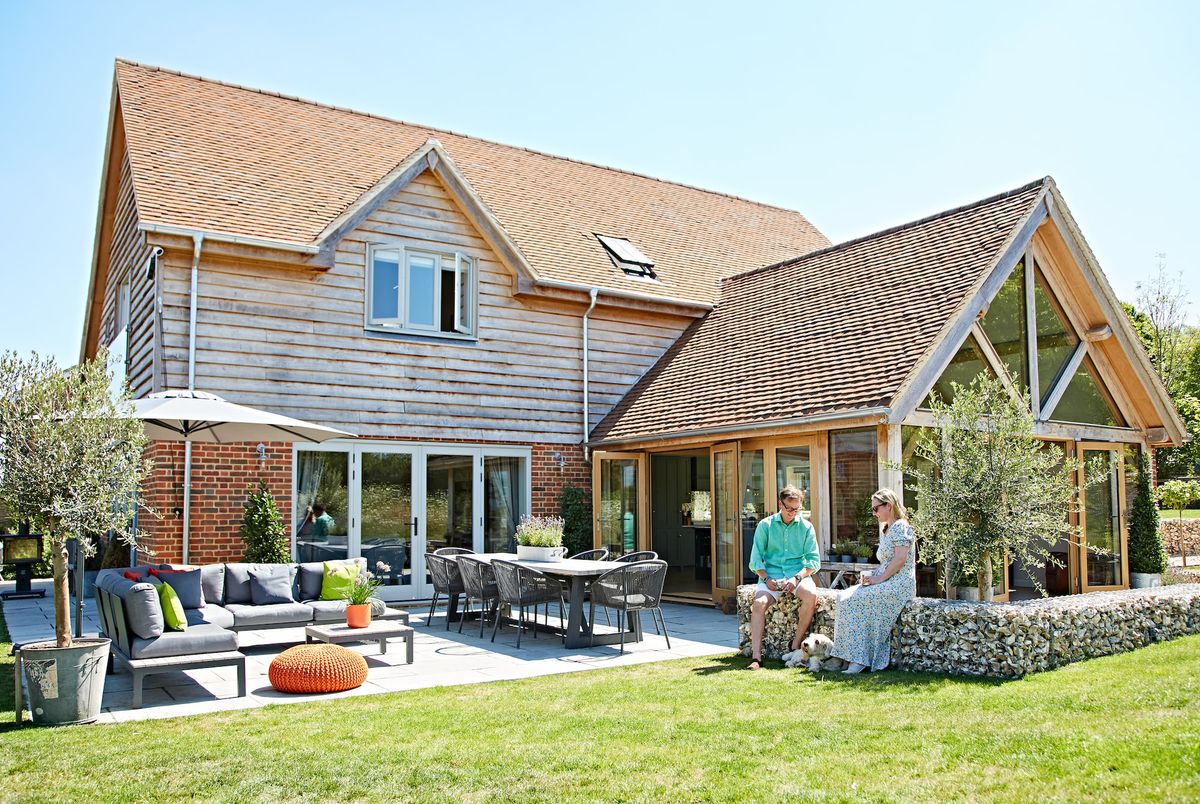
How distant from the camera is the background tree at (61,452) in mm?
6832

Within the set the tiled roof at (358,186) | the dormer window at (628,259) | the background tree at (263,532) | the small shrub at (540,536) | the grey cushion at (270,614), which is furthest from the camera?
the dormer window at (628,259)

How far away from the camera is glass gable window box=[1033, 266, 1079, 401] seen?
12.7m

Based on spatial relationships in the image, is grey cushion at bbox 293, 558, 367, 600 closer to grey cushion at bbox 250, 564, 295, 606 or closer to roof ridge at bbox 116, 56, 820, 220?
grey cushion at bbox 250, 564, 295, 606

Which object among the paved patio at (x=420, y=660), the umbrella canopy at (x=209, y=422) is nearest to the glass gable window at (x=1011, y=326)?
the paved patio at (x=420, y=660)

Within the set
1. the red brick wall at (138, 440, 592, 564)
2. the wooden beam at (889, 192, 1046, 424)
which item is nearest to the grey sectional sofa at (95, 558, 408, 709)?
the red brick wall at (138, 440, 592, 564)

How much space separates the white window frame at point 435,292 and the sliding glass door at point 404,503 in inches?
65.5

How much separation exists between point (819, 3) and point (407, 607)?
30.8 feet

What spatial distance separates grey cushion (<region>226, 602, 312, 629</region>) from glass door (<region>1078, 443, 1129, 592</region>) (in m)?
10.1

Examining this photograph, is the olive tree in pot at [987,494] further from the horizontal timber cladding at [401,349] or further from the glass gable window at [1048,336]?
the horizontal timber cladding at [401,349]

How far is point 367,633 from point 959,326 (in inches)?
285

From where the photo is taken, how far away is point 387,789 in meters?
5.01

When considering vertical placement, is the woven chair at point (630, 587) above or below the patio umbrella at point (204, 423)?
below

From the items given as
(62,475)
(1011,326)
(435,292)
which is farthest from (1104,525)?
(62,475)

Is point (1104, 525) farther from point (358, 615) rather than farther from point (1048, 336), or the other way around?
point (358, 615)
